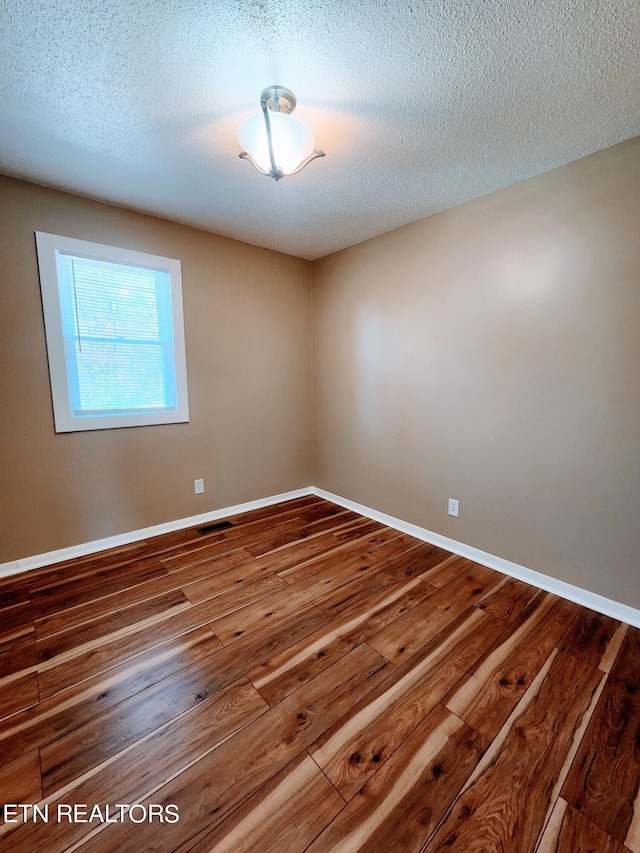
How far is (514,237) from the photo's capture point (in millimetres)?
2141

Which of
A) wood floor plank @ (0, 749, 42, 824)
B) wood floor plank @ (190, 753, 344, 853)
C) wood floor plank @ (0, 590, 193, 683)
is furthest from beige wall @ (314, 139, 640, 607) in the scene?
wood floor plank @ (0, 749, 42, 824)

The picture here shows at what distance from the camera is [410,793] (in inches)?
42.6

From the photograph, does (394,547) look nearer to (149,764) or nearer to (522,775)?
(522,775)

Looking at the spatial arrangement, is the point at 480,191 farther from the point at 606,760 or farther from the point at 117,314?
the point at 606,760

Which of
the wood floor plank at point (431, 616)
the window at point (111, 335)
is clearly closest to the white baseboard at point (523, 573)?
the wood floor plank at point (431, 616)

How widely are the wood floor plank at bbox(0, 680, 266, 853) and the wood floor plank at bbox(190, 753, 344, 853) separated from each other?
0.75ft

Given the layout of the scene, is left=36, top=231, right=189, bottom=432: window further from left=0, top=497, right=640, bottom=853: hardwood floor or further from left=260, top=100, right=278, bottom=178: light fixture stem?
left=260, top=100, right=278, bottom=178: light fixture stem

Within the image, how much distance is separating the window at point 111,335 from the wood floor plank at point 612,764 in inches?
116

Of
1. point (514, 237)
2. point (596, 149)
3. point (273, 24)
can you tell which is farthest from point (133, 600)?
point (596, 149)

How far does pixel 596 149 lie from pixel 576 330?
0.92 meters

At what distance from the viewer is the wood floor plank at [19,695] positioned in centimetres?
136

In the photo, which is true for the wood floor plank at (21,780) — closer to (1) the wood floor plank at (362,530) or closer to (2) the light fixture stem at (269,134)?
(1) the wood floor plank at (362,530)

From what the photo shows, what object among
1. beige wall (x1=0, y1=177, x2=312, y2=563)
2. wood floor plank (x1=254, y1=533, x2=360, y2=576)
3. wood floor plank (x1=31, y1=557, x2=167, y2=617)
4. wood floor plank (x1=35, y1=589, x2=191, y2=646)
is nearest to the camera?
wood floor plank (x1=35, y1=589, x2=191, y2=646)

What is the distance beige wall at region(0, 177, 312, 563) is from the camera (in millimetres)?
2189
